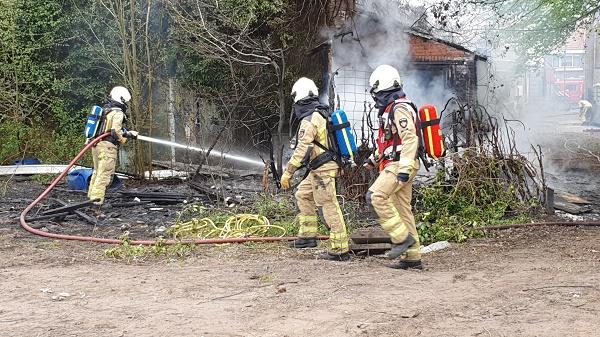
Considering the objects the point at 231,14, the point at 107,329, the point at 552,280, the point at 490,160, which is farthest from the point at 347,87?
the point at 107,329

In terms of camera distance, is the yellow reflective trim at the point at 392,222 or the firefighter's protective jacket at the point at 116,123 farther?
the firefighter's protective jacket at the point at 116,123

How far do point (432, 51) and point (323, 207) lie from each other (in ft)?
32.8

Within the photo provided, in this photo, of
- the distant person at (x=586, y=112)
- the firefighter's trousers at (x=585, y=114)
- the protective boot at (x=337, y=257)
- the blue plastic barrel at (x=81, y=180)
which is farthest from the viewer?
the firefighter's trousers at (x=585, y=114)

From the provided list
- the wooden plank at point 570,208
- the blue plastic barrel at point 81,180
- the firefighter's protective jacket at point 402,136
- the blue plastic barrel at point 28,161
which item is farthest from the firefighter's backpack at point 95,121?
the wooden plank at point 570,208

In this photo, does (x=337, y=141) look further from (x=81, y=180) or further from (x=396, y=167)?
(x=81, y=180)

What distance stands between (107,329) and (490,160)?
547 cm

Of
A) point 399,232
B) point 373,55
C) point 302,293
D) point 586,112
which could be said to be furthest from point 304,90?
point 586,112

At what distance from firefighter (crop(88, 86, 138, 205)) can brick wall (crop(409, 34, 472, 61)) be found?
7.87 m

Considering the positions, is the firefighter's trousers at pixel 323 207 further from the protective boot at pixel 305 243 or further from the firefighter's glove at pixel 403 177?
the firefighter's glove at pixel 403 177

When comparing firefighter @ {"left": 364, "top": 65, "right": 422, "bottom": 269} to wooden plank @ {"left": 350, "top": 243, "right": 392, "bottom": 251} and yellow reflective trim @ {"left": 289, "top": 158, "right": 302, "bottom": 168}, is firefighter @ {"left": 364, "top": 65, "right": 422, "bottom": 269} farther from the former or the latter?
yellow reflective trim @ {"left": 289, "top": 158, "right": 302, "bottom": 168}

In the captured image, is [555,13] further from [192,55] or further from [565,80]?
[565,80]

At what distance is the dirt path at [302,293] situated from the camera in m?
4.38

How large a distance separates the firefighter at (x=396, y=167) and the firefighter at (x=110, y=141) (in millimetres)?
4981

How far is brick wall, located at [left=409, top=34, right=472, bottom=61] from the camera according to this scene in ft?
51.2
